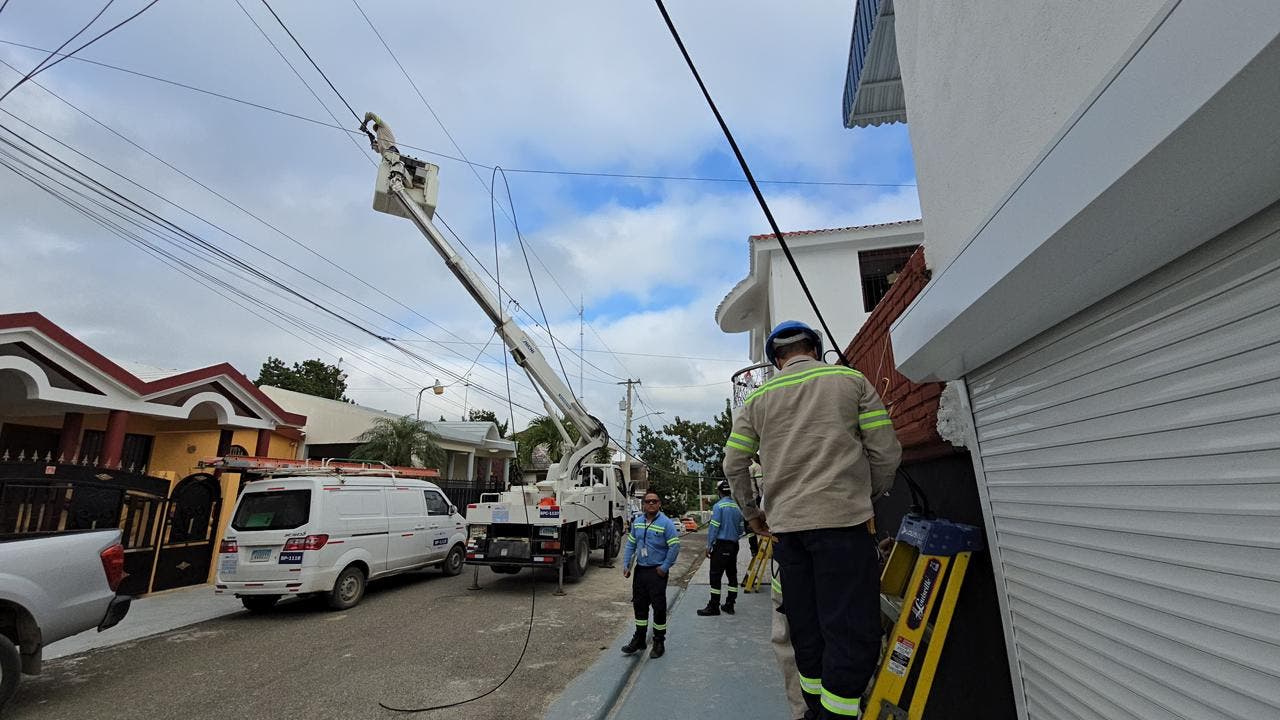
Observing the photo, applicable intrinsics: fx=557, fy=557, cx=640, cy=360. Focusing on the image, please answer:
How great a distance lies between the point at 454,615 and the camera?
24.3ft

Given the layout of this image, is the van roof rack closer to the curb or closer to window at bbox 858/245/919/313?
the curb

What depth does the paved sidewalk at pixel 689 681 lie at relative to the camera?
408 centimetres

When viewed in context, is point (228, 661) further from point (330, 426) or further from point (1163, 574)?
point (330, 426)

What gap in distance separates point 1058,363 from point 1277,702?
1.01m

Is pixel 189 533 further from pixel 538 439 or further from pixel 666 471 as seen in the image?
pixel 666 471

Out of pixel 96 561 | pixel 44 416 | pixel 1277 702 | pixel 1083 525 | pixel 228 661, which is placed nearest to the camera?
pixel 1277 702

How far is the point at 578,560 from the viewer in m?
10.1

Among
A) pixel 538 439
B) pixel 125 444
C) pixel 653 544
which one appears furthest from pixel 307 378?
pixel 653 544

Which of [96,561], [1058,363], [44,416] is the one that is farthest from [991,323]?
[44,416]

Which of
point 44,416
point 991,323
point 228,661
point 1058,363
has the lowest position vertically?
point 228,661

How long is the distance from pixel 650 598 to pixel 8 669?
4992mm

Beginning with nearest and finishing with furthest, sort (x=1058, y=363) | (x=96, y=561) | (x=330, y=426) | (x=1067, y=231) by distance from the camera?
(x=1067, y=231) → (x=1058, y=363) → (x=96, y=561) → (x=330, y=426)

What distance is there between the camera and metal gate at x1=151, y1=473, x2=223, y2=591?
350 inches

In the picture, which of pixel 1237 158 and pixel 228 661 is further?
pixel 228 661
